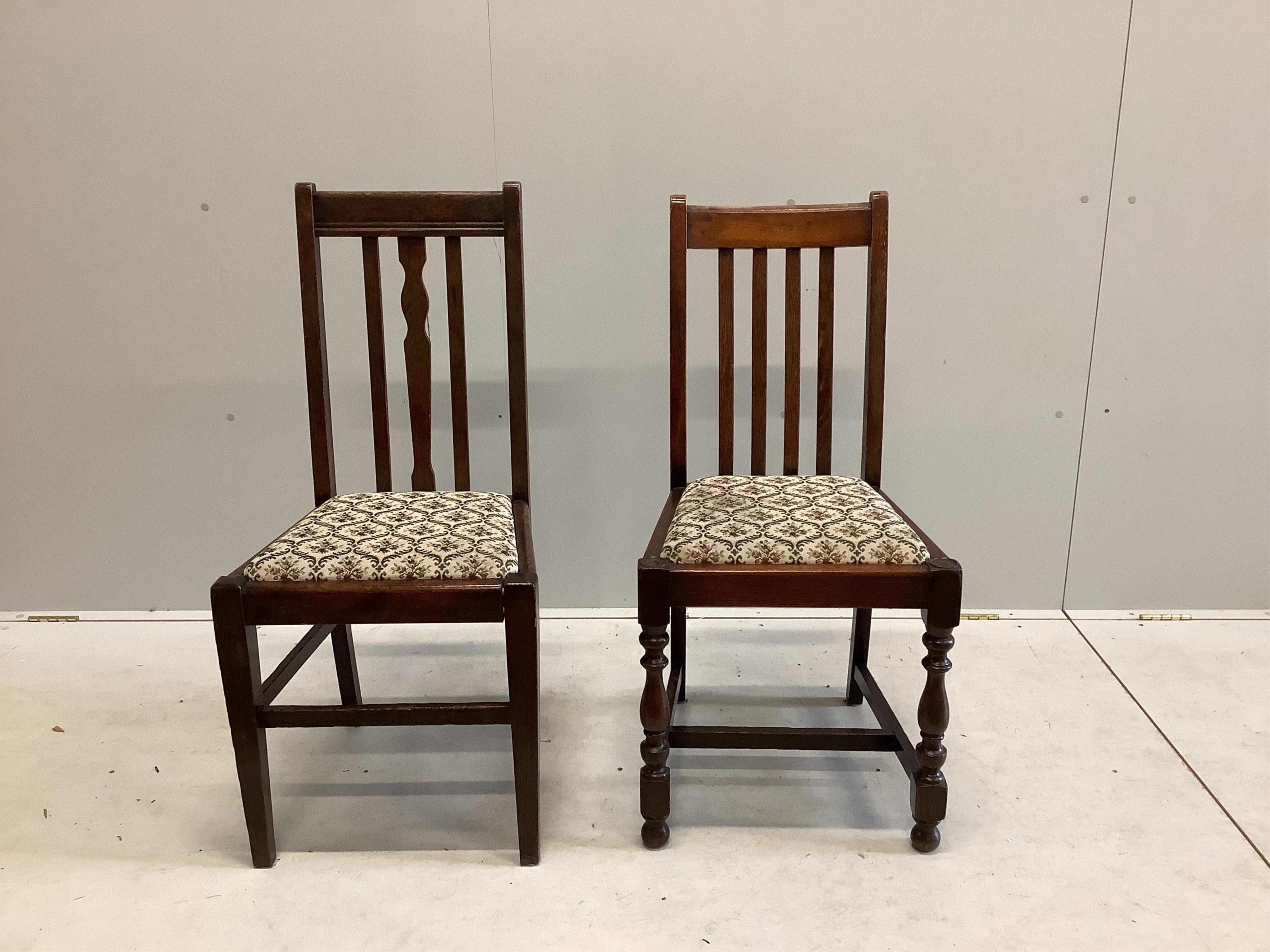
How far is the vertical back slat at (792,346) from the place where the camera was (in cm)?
181

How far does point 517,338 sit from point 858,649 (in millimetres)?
966

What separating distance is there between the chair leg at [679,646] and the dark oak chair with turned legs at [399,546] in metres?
0.37

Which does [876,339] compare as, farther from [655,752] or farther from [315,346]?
[315,346]

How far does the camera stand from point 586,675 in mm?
2186

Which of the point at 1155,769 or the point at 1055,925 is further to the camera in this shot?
the point at 1155,769

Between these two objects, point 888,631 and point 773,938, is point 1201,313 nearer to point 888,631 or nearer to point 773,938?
point 888,631

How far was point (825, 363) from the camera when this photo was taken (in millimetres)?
1864

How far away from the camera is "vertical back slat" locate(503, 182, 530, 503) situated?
68.2 inches

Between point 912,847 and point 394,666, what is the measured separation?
4.13 ft

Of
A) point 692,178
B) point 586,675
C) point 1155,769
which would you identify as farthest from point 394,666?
point 1155,769

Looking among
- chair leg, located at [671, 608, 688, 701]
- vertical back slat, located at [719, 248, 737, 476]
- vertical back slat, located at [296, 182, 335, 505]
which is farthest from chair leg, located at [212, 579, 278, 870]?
vertical back slat, located at [719, 248, 737, 476]

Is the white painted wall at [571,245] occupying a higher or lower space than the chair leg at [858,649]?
higher

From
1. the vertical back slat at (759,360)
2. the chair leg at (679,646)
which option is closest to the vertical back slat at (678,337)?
the vertical back slat at (759,360)

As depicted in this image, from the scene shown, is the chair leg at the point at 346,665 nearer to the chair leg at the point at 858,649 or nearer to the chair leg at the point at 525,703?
the chair leg at the point at 525,703
